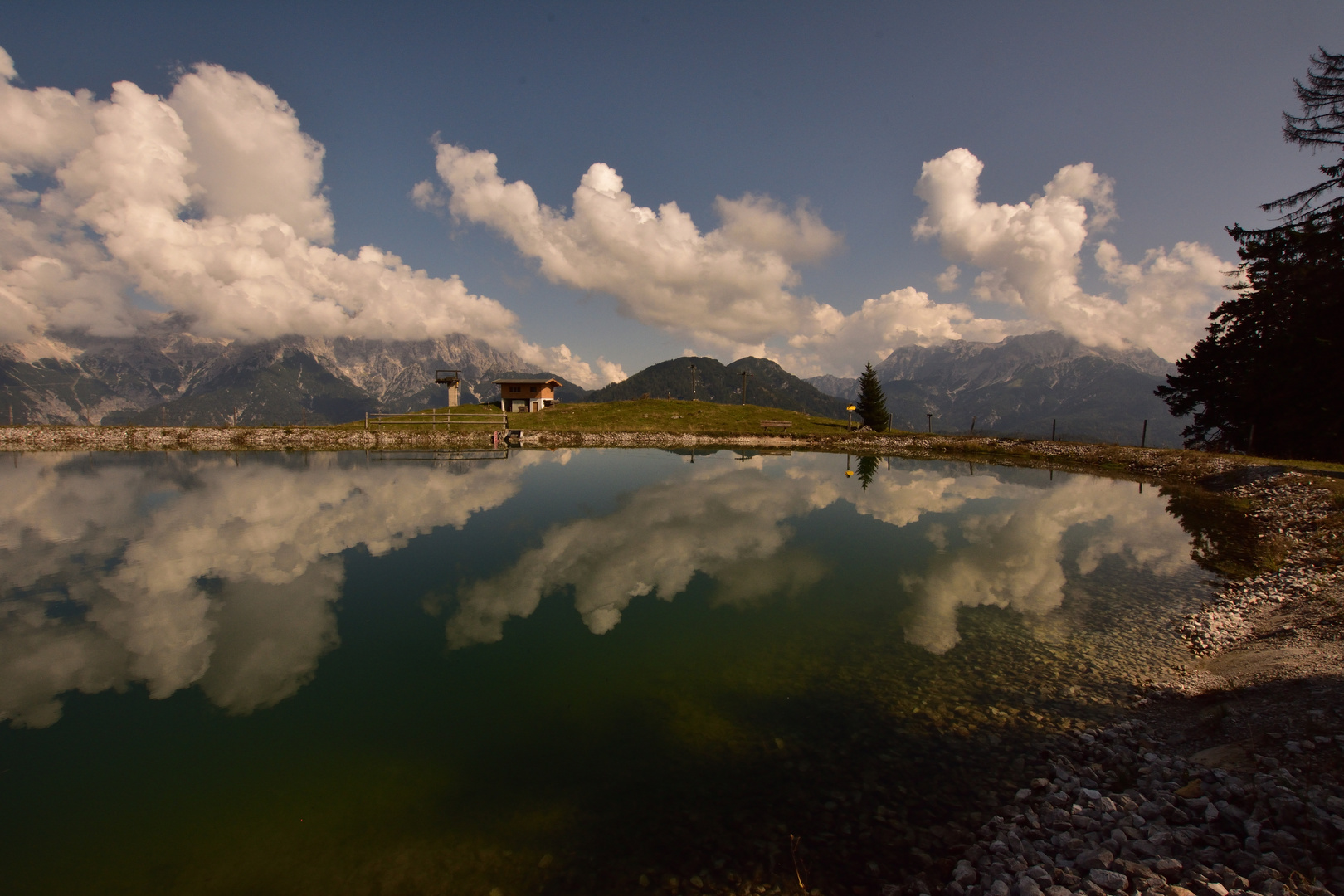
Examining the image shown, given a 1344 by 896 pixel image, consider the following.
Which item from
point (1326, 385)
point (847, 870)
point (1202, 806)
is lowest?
point (847, 870)

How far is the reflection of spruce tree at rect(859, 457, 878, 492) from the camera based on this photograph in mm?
44172

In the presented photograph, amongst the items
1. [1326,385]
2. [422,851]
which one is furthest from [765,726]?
[1326,385]

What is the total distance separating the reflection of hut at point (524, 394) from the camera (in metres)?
104

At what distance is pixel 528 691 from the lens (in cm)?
1141

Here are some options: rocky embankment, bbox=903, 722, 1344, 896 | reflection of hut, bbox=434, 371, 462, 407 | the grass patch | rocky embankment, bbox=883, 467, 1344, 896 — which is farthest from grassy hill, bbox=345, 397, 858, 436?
rocky embankment, bbox=903, 722, 1344, 896

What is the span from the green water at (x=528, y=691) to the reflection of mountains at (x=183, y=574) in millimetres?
134

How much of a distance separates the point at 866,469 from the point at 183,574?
51.9 meters

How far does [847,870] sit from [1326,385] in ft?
213

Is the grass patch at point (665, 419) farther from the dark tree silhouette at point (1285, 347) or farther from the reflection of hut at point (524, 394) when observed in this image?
the dark tree silhouette at point (1285, 347)

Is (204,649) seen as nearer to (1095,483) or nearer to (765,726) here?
(765,726)

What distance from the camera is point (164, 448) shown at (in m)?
62.6

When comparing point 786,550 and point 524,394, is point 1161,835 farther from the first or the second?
point 524,394

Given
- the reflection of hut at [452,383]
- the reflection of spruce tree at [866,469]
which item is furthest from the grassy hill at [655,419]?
the reflection of spruce tree at [866,469]

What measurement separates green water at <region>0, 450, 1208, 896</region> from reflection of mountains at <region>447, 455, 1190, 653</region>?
0.20 m
